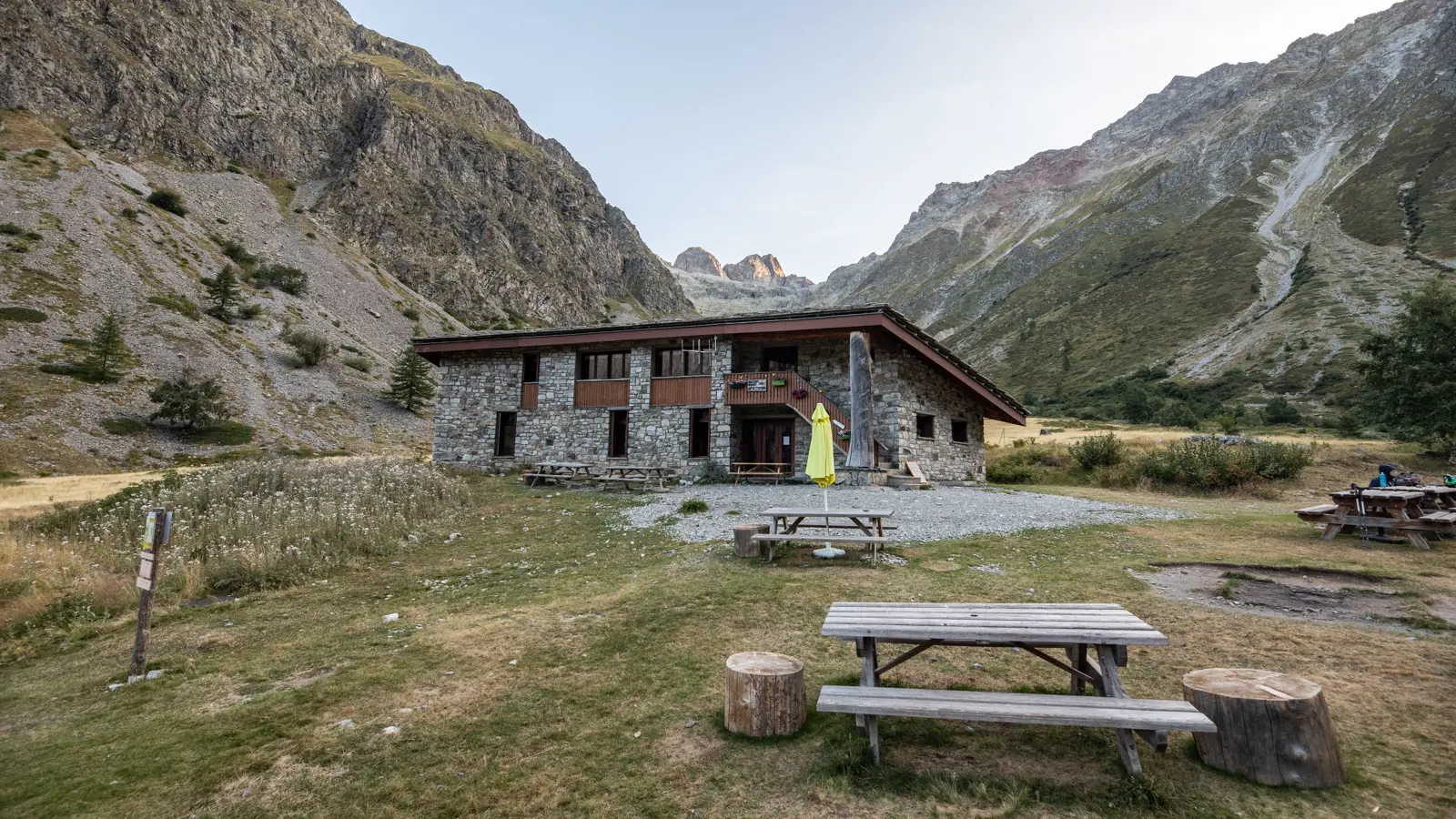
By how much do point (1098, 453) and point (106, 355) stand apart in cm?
4584

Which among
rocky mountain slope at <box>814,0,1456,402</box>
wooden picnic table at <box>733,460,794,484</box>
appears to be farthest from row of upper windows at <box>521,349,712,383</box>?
rocky mountain slope at <box>814,0,1456,402</box>

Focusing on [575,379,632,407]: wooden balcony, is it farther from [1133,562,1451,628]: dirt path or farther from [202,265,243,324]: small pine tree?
[202,265,243,324]: small pine tree

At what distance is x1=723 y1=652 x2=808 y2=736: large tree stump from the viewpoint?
13.5 ft

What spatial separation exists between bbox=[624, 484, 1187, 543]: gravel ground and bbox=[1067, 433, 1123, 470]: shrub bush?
612cm

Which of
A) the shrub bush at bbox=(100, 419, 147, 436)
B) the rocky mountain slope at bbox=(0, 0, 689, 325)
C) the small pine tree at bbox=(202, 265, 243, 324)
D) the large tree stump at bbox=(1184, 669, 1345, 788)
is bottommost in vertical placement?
the large tree stump at bbox=(1184, 669, 1345, 788)

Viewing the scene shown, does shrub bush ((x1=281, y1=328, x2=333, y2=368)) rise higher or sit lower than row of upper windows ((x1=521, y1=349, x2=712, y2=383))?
higher

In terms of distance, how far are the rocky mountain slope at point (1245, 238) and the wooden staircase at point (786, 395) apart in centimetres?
4177

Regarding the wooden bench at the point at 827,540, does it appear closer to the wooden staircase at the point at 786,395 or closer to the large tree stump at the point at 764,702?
the large tree stump at the point at 764,702

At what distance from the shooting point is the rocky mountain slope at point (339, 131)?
57375mm

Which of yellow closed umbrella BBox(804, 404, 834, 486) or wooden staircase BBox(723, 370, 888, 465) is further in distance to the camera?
wooden staircase BBox(723, 370, 888, 465)

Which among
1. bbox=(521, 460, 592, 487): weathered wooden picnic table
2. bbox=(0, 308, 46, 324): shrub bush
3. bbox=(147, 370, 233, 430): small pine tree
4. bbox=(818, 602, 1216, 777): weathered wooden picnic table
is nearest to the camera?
bbox=(818, 602, 1216, 777): weathered wooden picnic table

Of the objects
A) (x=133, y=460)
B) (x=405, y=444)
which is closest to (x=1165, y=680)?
(x=133, y=460)

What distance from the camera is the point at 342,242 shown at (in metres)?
66.9

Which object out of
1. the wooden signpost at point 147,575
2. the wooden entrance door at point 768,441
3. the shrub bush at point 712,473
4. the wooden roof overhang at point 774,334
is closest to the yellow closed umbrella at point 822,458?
the wooden signpost at point 147,575
